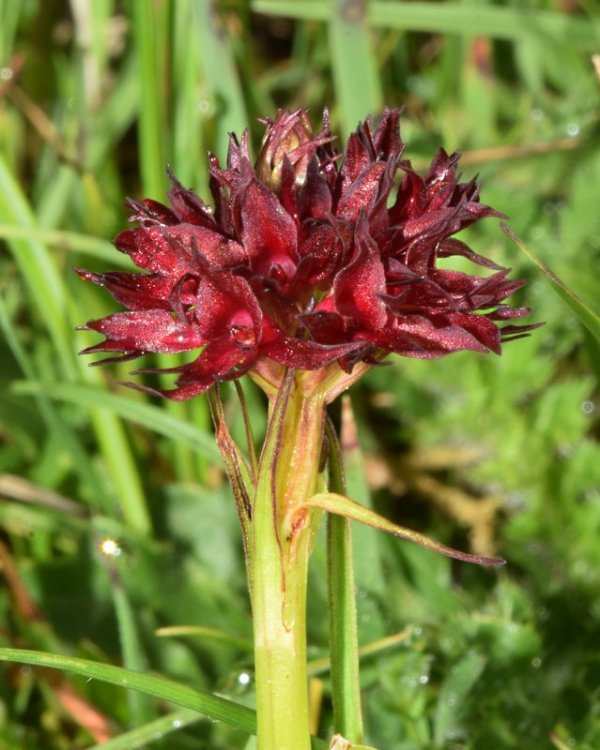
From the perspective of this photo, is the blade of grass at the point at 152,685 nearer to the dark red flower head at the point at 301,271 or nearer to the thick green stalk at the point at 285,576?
the thick green stalk at the point at 285,576

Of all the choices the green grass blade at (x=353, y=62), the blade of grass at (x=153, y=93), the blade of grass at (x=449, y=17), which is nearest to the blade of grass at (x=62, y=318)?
the blade of grass at (x=153, y=93)

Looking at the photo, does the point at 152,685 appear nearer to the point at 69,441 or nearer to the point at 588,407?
the point at 69,441

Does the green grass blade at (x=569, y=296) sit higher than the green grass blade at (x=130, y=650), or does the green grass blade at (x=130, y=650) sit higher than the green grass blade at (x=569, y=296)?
the green grass blade at (x=569, y=296)

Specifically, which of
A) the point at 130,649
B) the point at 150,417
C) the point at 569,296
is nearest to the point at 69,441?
the point at 150,417

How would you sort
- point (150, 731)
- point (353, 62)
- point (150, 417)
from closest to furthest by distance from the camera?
point (150, 731)
point (150, 417)
point (353, 62)

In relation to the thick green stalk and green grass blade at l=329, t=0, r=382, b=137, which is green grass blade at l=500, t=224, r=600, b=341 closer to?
the thick green stalk

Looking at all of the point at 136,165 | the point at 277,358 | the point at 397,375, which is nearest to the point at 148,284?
the point at 277,358
